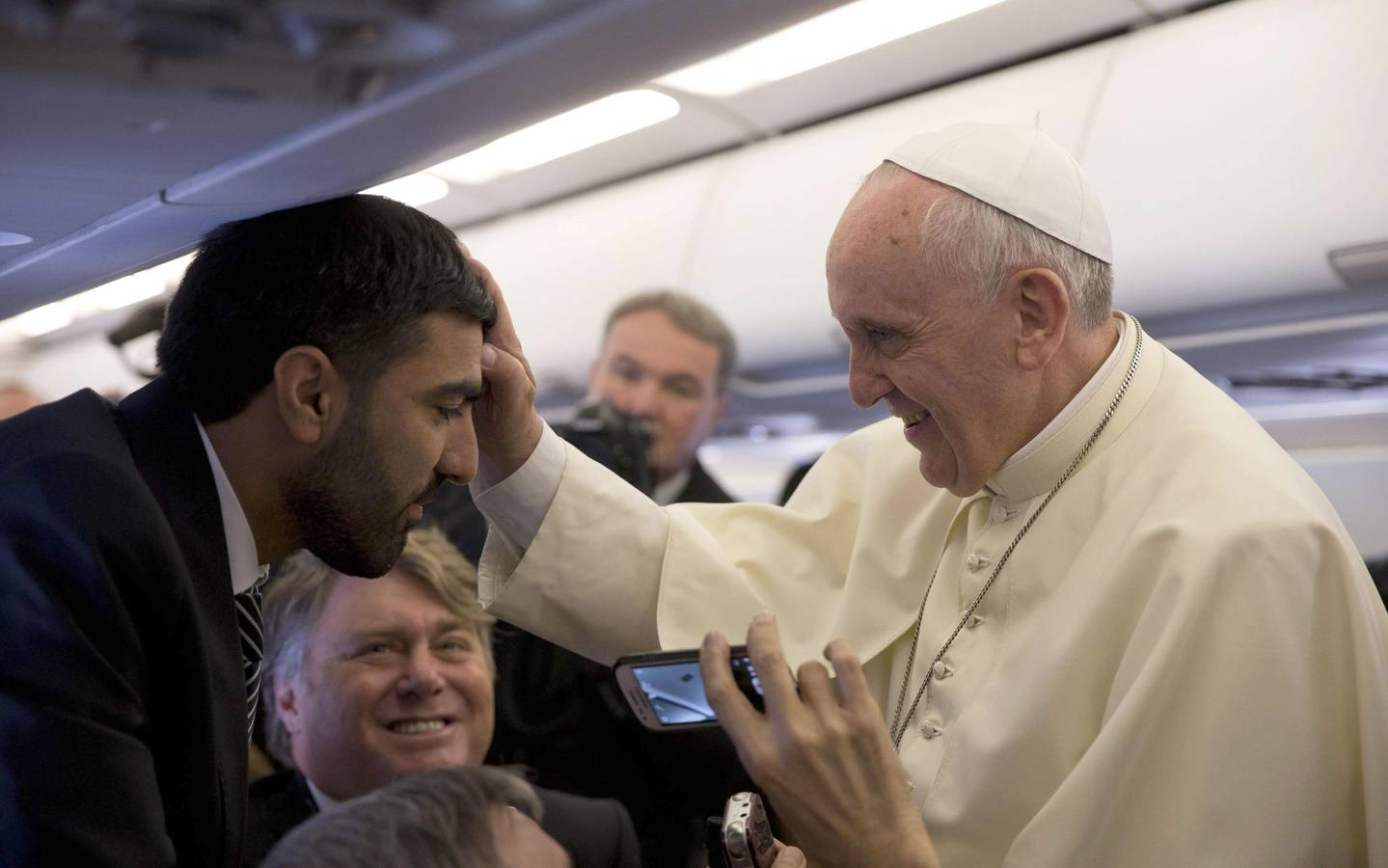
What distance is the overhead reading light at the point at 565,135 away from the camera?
5.34 m

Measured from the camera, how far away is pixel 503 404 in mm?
2293

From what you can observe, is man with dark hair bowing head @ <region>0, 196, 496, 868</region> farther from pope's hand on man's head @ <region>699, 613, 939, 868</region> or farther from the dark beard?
pope's hand on man's head @ <region>699, 613, 939, 868</region>

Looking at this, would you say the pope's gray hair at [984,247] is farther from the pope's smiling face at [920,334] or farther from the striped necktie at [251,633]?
the striped necktie at [251,633]

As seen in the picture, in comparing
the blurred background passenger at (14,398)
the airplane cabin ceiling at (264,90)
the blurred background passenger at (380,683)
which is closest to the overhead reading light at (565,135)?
the blurred background passenger at (14,398)

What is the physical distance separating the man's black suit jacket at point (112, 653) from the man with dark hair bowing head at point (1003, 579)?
2.13 feet

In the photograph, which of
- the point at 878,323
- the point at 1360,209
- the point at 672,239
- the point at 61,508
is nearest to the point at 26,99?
the point at 61,508

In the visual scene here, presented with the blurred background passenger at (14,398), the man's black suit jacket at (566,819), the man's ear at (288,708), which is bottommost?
the man's black suit jacket at (566,819)

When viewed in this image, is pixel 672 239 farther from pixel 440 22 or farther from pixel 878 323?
→ pixel 440 22

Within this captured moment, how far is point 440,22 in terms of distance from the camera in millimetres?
1070

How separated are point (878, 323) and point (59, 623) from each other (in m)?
1.32

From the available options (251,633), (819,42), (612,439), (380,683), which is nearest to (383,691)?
(380,683)

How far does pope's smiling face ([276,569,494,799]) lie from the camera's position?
122 inches

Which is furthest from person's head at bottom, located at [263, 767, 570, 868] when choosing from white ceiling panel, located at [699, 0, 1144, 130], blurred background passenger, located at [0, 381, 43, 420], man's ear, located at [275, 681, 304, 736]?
blurred background passenger, located at [0, 381, 43, 420]

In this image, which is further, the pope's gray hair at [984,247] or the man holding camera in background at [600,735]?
the man holding camera in background at [600,735]
